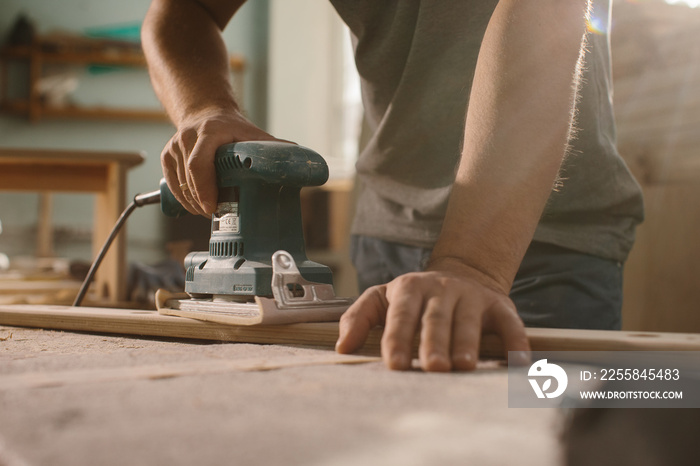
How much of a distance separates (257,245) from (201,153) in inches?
7.3

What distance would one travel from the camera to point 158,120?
5.98 m

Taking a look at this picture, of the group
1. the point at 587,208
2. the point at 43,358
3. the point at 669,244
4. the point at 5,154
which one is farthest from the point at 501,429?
the point at 5,154

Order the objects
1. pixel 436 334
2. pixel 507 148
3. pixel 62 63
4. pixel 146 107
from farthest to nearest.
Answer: pixel 146 107 < pixel 62 63 < pixel 507 148 < pixel 436 334

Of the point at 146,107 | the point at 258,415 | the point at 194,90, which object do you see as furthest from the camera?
the point at 146,107

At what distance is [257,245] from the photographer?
104 cm

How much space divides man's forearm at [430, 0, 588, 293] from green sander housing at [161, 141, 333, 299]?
290 mm

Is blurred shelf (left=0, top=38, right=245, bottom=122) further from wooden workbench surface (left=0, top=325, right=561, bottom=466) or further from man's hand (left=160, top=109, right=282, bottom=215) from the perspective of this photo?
wooden workbench surface (left=0, top=325, right=561, bottom=466)

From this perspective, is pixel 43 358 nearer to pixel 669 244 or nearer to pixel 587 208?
pixel 587 208

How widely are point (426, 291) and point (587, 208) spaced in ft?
2.24

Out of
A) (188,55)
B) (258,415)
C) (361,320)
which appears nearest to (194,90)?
(188,55)

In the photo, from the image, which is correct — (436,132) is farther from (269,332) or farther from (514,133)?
(269,332)

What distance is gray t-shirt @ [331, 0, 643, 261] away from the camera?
4.05 feet

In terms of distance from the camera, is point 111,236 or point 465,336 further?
point 111,236

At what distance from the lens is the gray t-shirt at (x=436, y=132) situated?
123 centimetres
